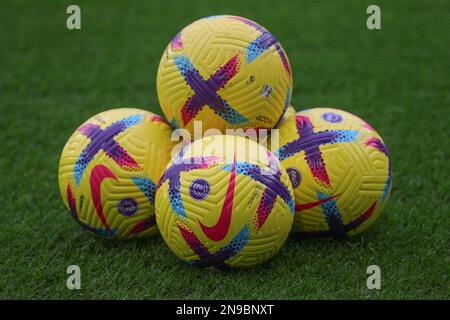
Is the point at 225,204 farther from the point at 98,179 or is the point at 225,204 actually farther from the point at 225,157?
the point at 98,179

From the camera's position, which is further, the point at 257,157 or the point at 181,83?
the point at 181,83

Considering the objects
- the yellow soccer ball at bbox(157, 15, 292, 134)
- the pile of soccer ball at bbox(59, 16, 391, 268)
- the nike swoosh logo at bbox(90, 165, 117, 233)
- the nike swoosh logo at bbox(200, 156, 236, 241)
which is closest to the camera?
the nike swoosh logo at bbox(200, 156, 236, 241)

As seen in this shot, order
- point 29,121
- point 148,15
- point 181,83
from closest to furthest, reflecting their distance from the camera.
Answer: point 181,83, point 29,121, point 148,15

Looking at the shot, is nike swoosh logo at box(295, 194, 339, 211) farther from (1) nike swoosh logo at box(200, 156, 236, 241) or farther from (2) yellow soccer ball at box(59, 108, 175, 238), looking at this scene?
(2) yellow soccer ball at box(59, 108, 175, 238)

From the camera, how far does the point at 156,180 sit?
13.6ft

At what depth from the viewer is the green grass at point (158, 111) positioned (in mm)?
3832

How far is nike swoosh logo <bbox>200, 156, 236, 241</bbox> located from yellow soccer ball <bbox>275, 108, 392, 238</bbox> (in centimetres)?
58

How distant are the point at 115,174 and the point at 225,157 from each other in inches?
30.6

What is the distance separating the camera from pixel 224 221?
12.1 feet

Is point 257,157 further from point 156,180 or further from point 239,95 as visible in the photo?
point 156,180

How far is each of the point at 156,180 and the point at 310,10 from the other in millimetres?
5618

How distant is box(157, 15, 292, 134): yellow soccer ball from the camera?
399 cm

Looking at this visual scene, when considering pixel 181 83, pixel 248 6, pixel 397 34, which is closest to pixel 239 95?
pixel 181 83

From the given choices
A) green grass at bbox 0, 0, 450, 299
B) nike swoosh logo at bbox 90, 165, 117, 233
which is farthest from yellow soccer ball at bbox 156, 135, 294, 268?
nike swoosh logo at bbox 90, 165, 117, 233
